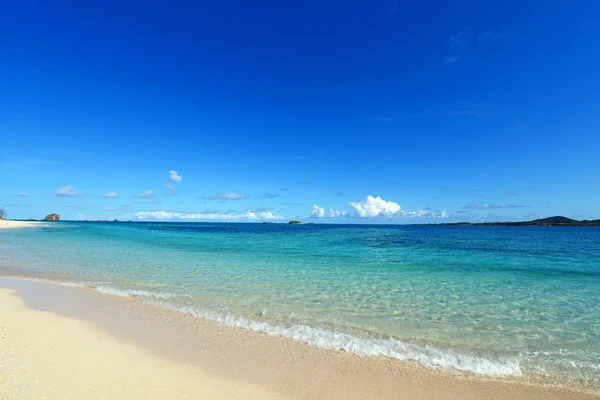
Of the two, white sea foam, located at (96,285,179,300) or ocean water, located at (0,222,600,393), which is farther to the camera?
white sea foam, located at (96,285,179,300)

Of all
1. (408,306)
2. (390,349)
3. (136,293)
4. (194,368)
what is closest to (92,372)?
(194,368)

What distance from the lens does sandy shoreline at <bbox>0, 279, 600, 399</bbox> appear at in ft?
14.5

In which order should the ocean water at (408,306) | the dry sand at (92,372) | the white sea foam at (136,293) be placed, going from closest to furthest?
the dry sand at (92,372) < the ocean water at (408,306) < the white sea foam at (136,293)

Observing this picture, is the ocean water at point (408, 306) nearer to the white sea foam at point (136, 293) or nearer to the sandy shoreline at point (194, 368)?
the white sea foam at point (136, 293)

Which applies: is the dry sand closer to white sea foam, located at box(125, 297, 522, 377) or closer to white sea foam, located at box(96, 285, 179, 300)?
white sea foam, located at box(125, 297, 522, 377)

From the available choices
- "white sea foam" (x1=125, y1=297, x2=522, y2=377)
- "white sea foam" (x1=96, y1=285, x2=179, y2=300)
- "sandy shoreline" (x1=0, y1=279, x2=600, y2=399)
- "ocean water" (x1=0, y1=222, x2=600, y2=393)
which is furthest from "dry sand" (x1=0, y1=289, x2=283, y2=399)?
"white sea foam" (x1=96, y1=285, x2=179, y2=300)

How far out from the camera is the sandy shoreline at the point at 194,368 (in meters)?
4.43

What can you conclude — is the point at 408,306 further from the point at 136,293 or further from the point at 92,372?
the point at 136,293

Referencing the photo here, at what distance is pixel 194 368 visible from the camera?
16.8 ft

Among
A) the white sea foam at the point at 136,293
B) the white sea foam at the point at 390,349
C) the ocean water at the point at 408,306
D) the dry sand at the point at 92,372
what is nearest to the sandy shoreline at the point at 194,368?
the dry sand at the point at 92,372

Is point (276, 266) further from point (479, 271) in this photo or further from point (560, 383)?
point (560, 383)

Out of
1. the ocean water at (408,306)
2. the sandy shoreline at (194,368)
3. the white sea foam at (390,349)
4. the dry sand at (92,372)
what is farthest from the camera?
the ocean water at (408,306)

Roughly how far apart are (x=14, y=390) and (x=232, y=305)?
532 cm

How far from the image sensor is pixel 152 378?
4.72 meters
